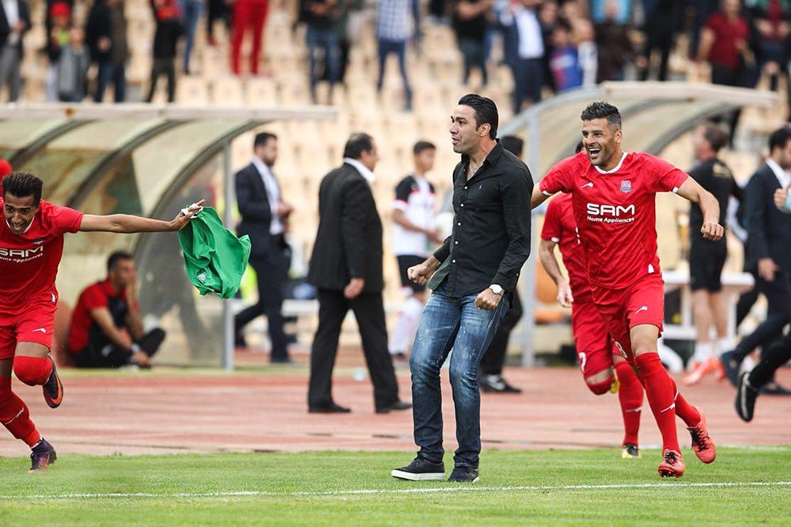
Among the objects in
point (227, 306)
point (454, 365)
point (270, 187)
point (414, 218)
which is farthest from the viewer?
point (270, 187)

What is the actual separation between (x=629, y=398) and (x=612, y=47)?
64.6 feet

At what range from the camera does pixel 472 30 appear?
30.0 metres

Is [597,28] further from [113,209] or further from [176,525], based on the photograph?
[176,525]

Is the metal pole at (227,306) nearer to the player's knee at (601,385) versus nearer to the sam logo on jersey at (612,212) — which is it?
the player's knee at (601,385)

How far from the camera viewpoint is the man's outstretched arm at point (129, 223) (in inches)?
392

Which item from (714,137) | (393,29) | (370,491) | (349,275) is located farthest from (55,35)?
(370,491)

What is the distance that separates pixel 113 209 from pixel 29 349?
9562mm

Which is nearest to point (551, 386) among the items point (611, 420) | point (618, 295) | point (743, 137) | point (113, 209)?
point (611, 420)

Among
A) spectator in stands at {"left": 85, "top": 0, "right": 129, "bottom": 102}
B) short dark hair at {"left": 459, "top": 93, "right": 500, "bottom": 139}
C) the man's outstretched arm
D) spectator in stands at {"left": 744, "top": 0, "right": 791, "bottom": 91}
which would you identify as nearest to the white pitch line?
the man's outstretched arm

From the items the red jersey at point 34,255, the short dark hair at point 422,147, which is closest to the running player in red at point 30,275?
the red jersey at point 34,255

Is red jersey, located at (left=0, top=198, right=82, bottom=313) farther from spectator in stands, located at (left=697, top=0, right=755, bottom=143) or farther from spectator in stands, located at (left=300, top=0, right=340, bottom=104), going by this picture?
spectator in stands, located at (left=697, top=0, right=755, bottom=143)

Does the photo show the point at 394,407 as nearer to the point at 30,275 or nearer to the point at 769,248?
the point at 769,248

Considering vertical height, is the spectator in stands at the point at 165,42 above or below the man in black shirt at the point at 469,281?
above

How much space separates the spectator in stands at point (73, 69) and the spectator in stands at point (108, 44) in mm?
162
